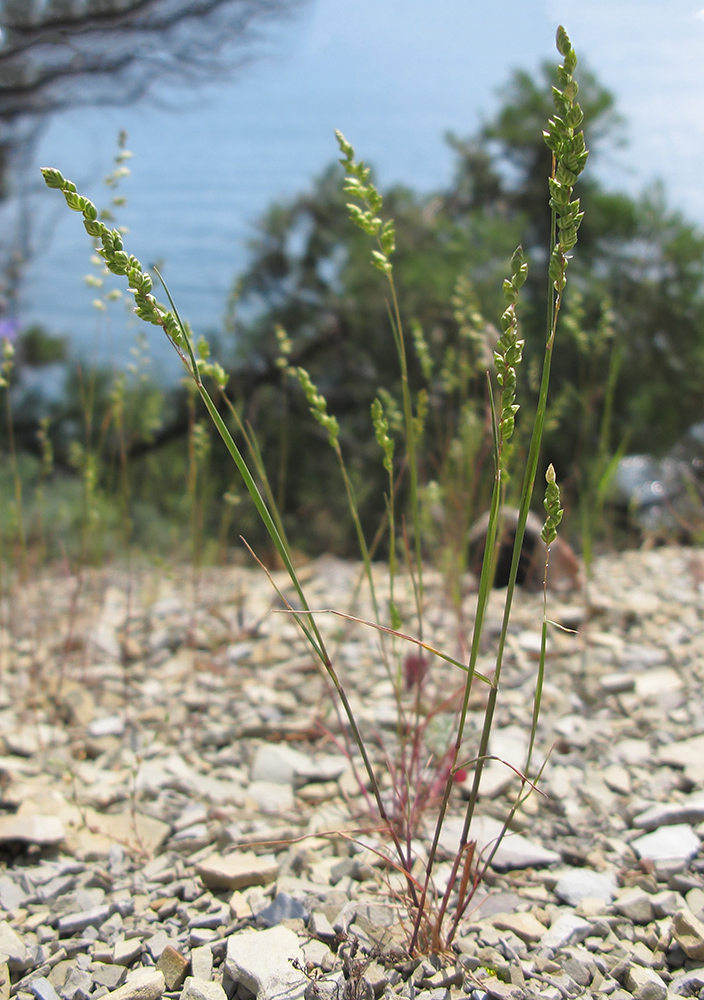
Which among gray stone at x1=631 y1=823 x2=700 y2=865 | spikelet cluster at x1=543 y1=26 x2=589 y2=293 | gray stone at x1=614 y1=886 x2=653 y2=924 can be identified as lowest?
gray stone at x1=614 y1=886 x2=653 y2=924

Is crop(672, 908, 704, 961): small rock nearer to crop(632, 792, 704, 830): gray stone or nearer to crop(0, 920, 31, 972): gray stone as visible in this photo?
crop(632, 792, 704, 830): gray stone

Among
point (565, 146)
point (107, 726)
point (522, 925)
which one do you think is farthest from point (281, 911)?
point (565, 146)

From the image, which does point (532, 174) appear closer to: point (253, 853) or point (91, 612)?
point (91, 612)

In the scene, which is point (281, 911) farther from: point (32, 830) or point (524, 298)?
point (524, 298)

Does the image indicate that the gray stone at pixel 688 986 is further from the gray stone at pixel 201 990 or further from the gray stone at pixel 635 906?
the gray stone at pixel 201 990

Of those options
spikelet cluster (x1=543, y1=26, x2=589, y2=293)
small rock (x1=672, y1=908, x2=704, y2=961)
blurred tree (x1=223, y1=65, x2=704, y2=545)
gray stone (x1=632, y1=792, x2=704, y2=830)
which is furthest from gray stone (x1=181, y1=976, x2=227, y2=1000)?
blurred tree (x1=223, y1=65, x2=704, y2=545)

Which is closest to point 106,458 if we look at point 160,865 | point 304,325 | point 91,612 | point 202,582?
point 304,325
